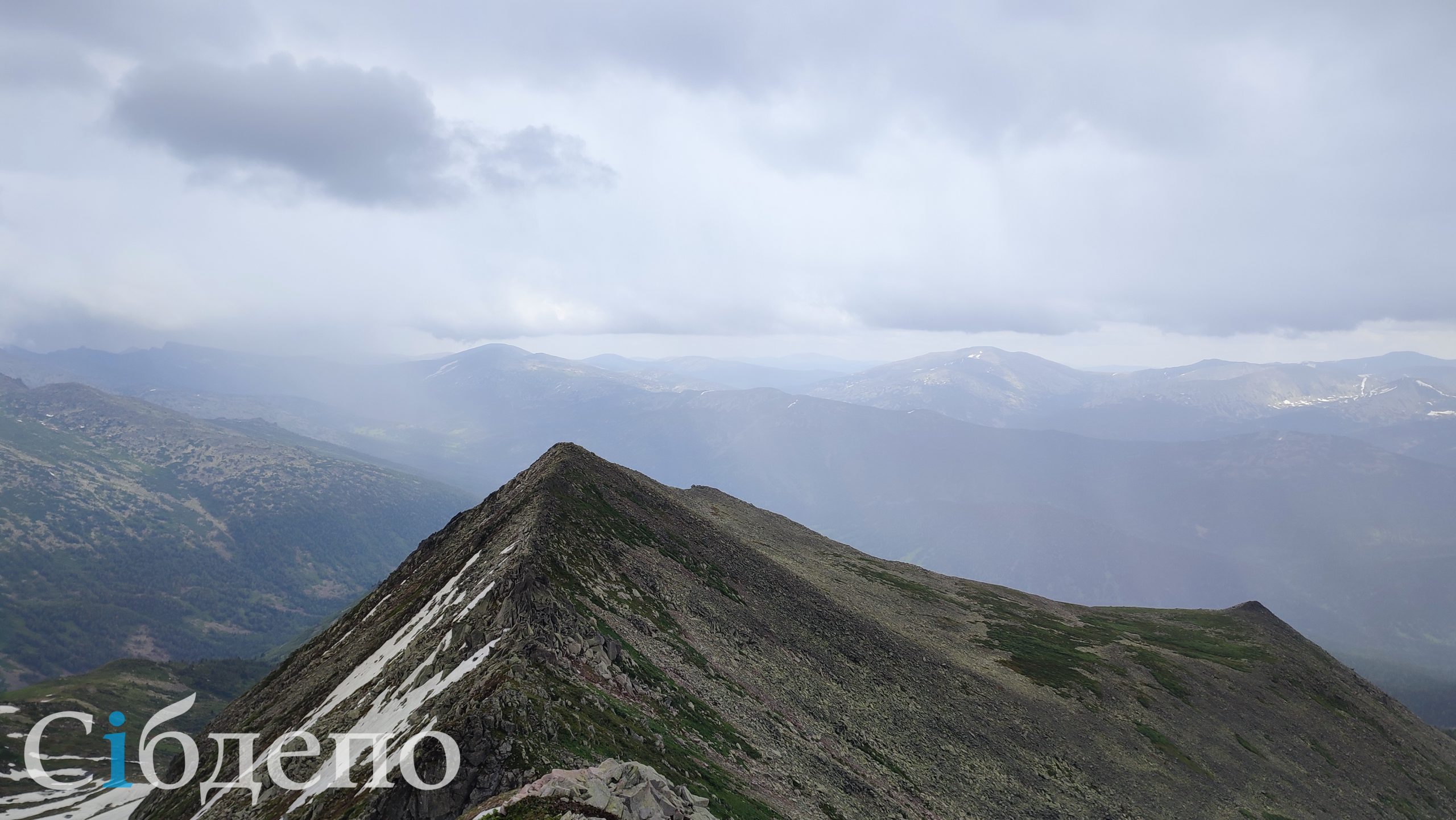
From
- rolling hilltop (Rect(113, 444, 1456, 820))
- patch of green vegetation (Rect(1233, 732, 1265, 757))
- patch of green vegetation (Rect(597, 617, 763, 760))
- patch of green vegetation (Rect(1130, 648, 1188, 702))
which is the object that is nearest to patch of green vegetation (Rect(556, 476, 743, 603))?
rolling hilltop (Rect(113, 444, 1456, 820))

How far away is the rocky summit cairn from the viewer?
1007 inches

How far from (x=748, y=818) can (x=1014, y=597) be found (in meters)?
132

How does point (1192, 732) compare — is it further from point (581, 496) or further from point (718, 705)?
point (581, 496)

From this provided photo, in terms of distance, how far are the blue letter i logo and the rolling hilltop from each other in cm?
11512

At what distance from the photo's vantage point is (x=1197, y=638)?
456ft

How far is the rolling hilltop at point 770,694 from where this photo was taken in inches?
1448

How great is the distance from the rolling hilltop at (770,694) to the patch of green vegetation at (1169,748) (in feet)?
1.34

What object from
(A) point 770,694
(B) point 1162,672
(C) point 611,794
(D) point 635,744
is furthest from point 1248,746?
(C) point 611,794

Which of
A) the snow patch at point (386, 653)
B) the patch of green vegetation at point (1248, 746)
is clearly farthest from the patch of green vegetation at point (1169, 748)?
the snow patch at point (386, 653)

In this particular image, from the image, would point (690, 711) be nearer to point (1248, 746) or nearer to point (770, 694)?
point (770, 694)

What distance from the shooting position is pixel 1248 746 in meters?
94.1

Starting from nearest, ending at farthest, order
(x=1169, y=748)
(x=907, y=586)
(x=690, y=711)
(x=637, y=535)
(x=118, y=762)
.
Result: (x=690, y=711)
(x=637, y=535)
(x=1169, y=748)
(x=907, y=586)
(x=118, y=762)

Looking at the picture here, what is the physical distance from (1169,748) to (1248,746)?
18947mm

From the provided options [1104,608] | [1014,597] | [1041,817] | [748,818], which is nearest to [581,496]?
[748,818]
